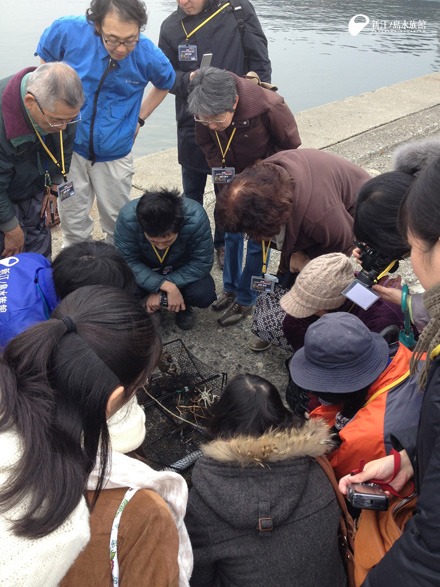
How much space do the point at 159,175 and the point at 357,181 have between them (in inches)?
99.0

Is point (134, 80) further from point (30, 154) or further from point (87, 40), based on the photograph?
point (30, 154)

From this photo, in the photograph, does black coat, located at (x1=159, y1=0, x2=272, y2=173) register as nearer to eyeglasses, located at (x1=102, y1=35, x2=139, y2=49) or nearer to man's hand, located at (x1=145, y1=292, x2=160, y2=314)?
eyeglasses, located at (x1=102, y1=35, x2=139, y2=49)

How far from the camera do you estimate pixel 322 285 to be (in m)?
2.17

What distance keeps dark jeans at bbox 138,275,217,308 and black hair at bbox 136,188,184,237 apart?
0.44 meters

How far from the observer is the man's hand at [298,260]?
267 centimetres

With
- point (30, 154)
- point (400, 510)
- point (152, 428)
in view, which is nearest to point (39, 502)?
point (400, 510)

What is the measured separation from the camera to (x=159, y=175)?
4.64 metres

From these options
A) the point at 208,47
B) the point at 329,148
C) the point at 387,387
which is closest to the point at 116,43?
the point at 208,47

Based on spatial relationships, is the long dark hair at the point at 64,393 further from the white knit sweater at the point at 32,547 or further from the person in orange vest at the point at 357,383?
the person in orange vest at the point at 357,383

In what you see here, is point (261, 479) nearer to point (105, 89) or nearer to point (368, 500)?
point (368, 500)

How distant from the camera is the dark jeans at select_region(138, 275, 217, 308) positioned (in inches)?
118

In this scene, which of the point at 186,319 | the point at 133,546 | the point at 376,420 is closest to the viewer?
the point at 133,546

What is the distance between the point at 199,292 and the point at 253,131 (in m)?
1.00

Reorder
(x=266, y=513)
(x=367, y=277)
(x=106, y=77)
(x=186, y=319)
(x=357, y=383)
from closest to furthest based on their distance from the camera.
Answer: (x=266, y=513), (x=357, y=383), (x=367, y=277), (x=106, y=77), (x=186, y=319)
